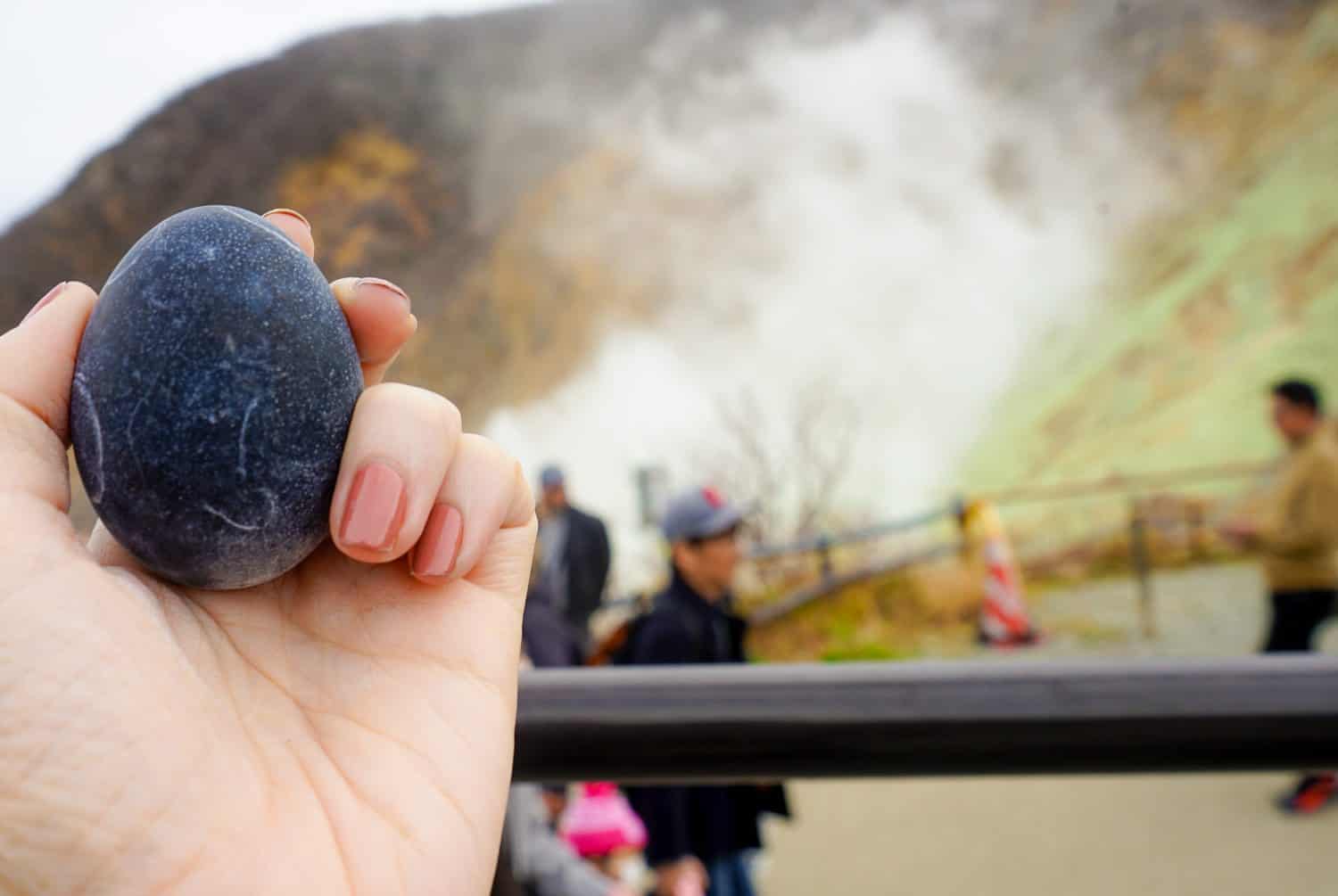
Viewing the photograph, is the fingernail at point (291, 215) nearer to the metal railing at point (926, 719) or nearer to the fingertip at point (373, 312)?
the fingertip at point (373, 312)

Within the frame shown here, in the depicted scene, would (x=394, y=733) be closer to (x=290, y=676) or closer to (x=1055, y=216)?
(x=290, y=676)

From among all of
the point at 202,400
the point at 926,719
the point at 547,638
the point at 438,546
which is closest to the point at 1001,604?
the point at 547,638

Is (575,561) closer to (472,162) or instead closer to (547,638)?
(547,638)

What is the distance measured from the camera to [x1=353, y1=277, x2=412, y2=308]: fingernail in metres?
0.77

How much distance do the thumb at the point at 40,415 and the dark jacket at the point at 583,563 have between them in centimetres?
452

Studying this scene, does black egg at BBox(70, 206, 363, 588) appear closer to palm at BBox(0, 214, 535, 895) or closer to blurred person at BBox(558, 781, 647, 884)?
palm at BBox(0, 214, 535, 895)

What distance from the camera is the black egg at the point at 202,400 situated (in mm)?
661

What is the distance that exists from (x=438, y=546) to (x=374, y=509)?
0.07m

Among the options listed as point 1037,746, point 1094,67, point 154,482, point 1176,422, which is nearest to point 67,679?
point 154,482

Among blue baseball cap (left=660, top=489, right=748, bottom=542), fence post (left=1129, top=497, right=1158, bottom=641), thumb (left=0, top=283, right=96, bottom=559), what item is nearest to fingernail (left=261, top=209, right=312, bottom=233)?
thumb (left=0, top=283, right=96, bottom=559)

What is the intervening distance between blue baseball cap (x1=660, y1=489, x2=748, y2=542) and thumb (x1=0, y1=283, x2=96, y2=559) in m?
2.26

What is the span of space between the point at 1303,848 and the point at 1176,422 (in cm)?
740

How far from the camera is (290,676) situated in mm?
750

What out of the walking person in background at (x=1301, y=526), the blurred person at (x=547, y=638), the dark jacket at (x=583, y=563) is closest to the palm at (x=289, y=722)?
the blurred person at (x=547, y=638)
